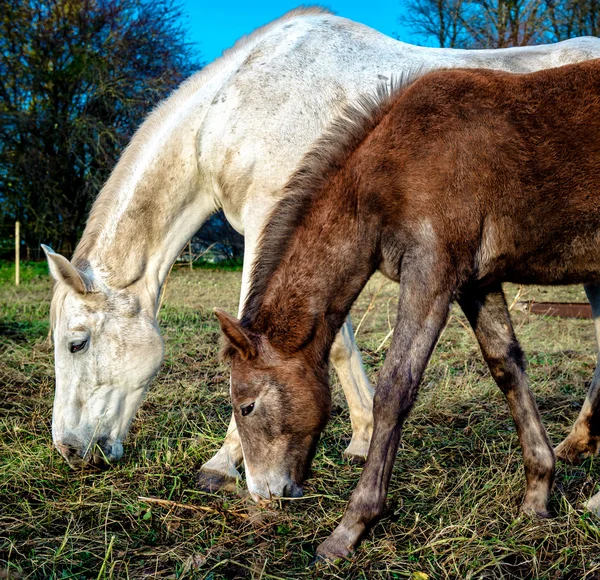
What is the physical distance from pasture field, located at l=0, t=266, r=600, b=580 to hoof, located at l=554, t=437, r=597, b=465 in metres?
0.07

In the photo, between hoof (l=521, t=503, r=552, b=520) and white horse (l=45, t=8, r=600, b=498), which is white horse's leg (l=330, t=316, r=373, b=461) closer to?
white horse (l=45, t=8, r=600, b=498)

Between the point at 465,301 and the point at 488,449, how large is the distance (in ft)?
3.06

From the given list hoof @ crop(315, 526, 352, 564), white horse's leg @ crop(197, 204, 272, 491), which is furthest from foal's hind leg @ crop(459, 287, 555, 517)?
white horse's leg @ crop(197, 204, 272, 491)

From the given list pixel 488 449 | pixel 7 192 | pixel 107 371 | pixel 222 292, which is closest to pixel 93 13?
pixel 7 192

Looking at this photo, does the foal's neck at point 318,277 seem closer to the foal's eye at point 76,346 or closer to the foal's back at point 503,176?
the foal's back at point 503,176

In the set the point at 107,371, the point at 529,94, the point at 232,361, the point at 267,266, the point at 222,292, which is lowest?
the point at 222,292

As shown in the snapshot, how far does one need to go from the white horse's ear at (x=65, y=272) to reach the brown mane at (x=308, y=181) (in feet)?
4.45

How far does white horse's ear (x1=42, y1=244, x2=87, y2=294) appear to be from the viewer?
11.8ft

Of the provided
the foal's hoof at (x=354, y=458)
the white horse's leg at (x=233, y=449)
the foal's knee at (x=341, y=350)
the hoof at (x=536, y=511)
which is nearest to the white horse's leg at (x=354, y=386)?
the foal's knee at (x=341, y=350)

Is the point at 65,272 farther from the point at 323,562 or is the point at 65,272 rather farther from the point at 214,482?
the point at 323,562

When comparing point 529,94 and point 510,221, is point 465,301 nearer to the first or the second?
point 510,221

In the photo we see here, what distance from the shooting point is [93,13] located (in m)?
20.1

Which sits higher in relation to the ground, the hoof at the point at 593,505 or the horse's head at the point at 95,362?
the horse's head at the point at 95,362

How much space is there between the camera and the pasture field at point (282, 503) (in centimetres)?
239
